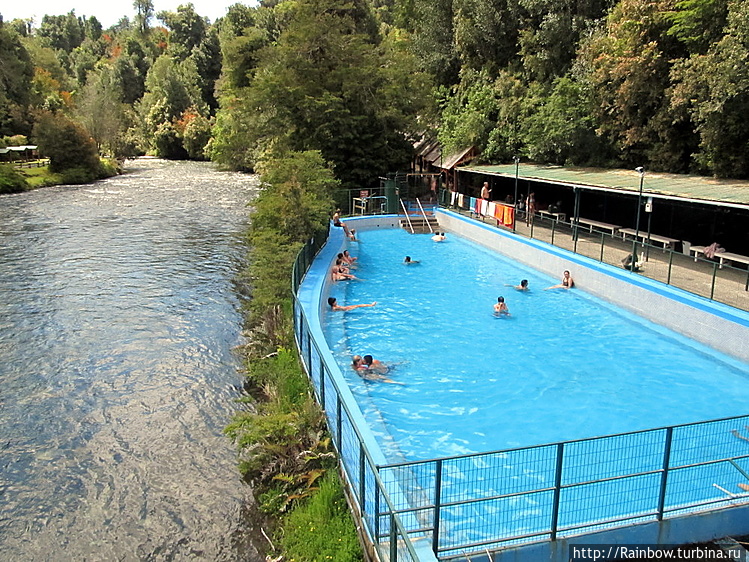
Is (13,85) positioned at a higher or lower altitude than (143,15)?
lower

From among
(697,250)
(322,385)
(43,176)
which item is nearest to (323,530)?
(322,385)

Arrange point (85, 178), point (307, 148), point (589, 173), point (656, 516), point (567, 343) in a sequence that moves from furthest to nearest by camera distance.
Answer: point (85, 178), point (307, 148), point (589, 173), point (567, 343), point (656, 516)

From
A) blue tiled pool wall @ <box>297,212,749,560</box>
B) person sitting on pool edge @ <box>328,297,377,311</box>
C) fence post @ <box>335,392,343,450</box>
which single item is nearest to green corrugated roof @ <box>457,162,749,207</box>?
person sitting on pool edge @ <box>328,297,377,311</box>

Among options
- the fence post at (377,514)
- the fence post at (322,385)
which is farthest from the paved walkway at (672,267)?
the fence post at (377,514)

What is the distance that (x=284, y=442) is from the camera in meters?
9.86

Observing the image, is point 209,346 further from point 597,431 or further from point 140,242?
point 140,242

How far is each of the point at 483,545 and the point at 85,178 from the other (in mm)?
56150

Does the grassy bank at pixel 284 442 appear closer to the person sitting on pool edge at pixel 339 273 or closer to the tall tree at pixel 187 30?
the person sitting on pool edge at pixel 339 273

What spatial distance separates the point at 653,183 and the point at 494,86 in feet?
61.2

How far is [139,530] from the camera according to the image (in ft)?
29.4

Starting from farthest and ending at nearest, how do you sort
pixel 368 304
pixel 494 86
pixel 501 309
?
pixel 494 86
pixel 368 304
pixel 501 309

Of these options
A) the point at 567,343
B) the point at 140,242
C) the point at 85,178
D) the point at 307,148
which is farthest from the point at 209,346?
the point at 85,178

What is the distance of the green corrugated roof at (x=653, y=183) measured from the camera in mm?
16528

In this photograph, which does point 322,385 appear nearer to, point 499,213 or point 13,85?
point 499,213
